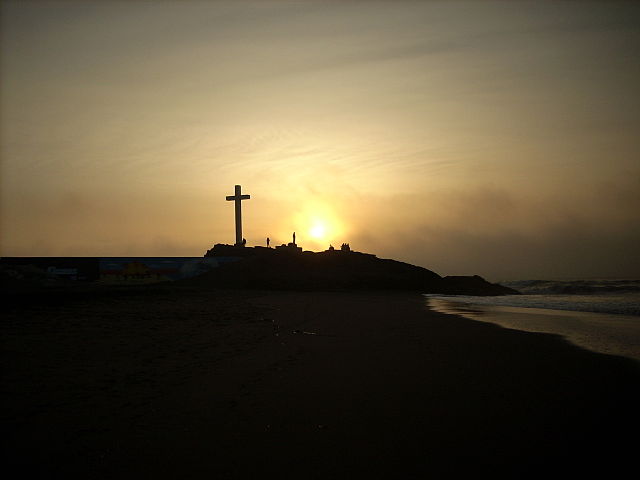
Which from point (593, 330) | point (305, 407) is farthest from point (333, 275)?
point (305, 407)

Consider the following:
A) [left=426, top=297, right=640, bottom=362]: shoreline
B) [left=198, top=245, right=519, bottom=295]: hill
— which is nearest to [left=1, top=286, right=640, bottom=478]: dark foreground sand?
[left=426, top=297, right=640, bottom=362]: shoreline

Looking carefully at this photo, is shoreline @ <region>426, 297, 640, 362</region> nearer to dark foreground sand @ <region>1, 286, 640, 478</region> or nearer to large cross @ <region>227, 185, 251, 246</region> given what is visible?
dark foreground sand @ <region>1, 286, 640, 478</region>

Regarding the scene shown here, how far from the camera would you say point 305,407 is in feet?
17.4

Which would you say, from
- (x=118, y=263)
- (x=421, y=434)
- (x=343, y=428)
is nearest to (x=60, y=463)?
(x=343, y=428)

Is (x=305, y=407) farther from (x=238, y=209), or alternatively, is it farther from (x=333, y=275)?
(x=238, y=209)

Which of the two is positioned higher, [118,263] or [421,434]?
[118,263]

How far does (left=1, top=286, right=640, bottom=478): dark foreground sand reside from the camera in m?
3.83

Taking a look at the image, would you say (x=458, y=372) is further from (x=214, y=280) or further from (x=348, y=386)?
(x=214, y=280)

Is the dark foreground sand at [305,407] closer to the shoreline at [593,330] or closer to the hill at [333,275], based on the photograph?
the shoreline at [593,330]

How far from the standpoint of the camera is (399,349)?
9102mm

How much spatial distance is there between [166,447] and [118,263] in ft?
135

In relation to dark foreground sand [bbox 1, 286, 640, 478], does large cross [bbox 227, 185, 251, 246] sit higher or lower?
higher

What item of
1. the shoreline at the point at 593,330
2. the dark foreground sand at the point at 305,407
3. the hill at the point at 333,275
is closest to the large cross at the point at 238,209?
the hill at the point at 333,275

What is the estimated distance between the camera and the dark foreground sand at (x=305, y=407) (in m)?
3.83
